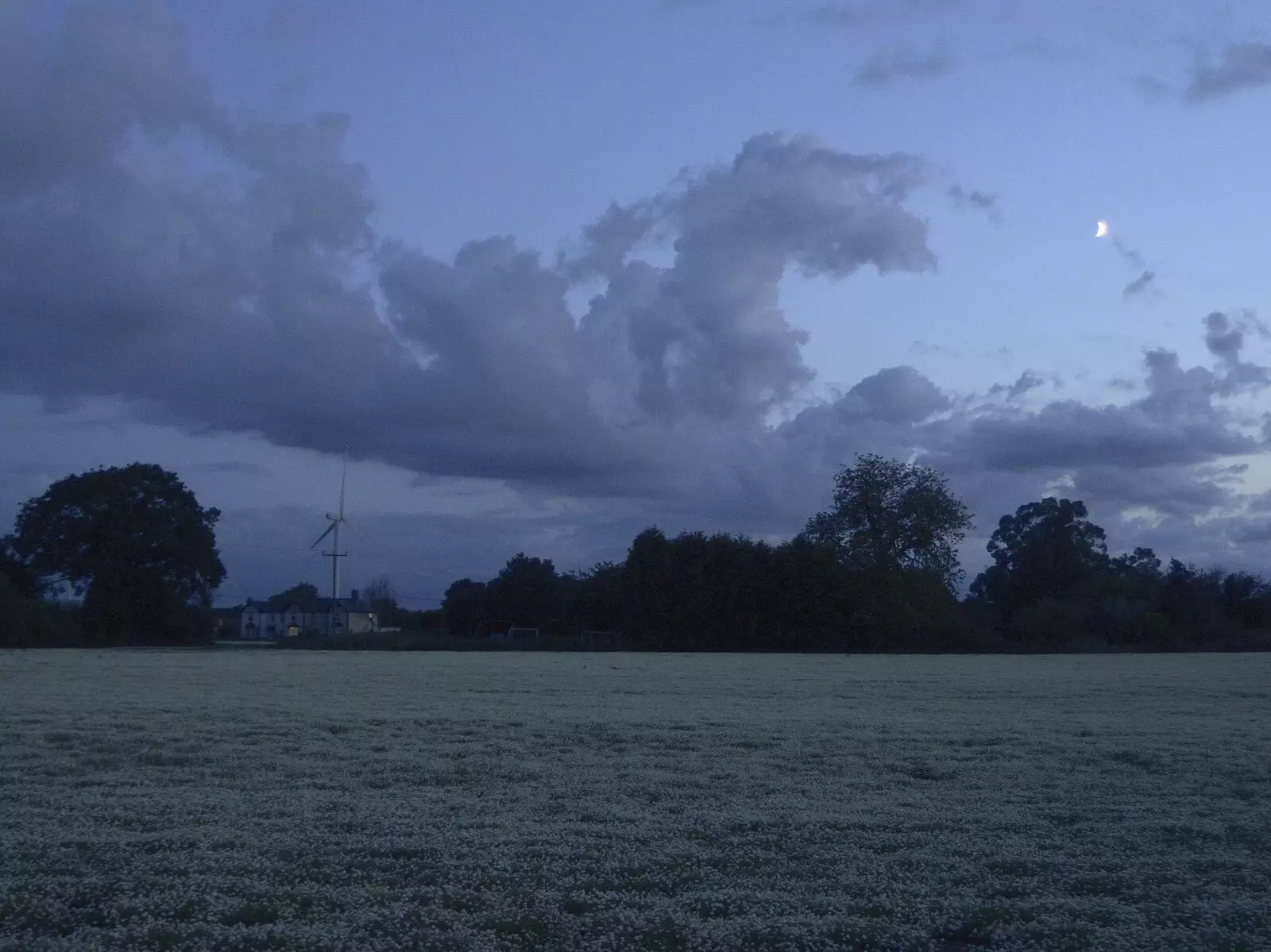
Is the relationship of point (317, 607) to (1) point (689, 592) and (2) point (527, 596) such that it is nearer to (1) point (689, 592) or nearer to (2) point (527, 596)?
(2) point (527, 596)

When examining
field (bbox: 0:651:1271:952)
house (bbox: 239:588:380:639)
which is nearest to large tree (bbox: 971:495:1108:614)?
house (bbox: 239:588:380:639)

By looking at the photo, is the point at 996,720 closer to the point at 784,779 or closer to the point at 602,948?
the point at 784,779

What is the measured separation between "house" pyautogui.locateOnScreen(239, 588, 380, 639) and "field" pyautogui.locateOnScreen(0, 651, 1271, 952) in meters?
74.4

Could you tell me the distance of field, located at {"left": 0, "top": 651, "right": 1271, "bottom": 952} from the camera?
16.1ft

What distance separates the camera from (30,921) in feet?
16.0

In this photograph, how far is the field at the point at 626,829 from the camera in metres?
4.91

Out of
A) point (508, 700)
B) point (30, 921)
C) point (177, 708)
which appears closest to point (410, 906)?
point (30, 921)

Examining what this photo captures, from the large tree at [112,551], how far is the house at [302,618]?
3307cm

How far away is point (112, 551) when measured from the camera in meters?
51.5

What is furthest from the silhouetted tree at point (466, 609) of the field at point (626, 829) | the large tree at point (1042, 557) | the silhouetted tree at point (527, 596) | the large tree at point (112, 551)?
the field at point (626, 829)

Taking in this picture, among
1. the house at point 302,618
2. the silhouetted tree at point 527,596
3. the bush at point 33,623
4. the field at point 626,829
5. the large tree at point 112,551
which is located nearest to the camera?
the field at point 626,829

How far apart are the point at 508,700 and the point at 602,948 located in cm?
1178

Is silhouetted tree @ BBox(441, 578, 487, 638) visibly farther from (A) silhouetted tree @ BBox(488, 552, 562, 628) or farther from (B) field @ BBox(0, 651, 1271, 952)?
(B) field @ BBox(0, 651, 1271, 952)

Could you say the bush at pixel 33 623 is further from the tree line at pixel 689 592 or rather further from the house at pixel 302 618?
the house at pixel 302 618
